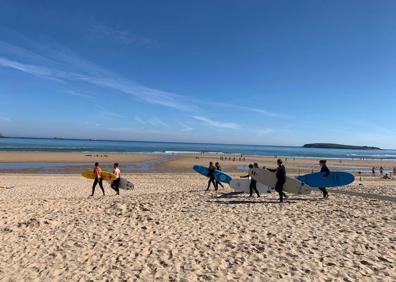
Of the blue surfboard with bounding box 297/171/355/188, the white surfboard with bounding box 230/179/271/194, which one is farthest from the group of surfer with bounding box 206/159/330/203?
the blue surfboard with bounding box 297/171/355/188

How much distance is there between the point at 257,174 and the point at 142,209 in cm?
532

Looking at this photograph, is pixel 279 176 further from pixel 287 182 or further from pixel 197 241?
pixel 197 241

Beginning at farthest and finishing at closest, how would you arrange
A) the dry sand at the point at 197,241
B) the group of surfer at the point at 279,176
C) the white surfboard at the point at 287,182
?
the white surfboard at the point at 287,182 < the group of surfer at the point at 279,176 < the dry sand at the point at 197,241

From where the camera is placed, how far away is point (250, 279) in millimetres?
5543

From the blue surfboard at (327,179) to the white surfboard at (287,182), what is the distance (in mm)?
1006

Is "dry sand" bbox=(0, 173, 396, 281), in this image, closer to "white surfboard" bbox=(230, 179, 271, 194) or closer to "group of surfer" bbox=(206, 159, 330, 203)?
"group of surfer" bbox=(206, 159, 330, 203)

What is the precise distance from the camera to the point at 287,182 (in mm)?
13820

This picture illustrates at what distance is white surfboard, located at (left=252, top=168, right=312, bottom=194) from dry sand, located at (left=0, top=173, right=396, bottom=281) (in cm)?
173

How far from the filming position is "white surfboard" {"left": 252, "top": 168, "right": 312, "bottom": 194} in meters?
13.8

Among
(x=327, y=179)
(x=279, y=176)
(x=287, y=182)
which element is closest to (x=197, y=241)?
(x=279, y=176)

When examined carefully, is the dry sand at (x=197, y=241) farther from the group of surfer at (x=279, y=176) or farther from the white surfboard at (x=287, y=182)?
the white surfboard at (x=287, y=182)

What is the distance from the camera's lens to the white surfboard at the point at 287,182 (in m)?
13.8

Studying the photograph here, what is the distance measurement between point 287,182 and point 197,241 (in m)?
7.26

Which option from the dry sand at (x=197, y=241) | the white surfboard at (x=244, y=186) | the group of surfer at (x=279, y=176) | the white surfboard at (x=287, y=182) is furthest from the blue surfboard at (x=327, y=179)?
the dry sand at (x=197, y=241)
